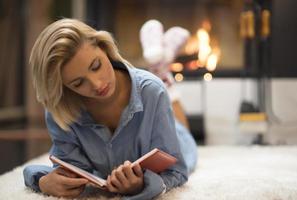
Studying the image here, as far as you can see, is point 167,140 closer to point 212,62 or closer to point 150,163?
point 150,163

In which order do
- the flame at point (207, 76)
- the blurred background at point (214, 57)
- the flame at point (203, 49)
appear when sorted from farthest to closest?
1. the flame at point (203, 49)
2. the flame at point (207, 76)
3. the blurred background at point (214, 57)

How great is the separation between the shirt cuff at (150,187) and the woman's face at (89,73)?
0.20 m

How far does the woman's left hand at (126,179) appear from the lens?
87 cm

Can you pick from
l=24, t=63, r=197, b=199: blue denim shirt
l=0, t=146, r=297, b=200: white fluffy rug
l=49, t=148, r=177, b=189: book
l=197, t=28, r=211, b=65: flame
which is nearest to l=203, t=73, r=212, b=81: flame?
l=197, t=28, r=211, b=65: flame

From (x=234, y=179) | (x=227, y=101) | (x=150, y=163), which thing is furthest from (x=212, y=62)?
(x=150, y=163)

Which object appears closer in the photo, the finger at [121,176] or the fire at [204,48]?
the finger at [121,176]

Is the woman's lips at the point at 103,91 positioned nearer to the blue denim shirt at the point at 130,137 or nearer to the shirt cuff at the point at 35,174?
the blue denim shirt at the point at 130,137

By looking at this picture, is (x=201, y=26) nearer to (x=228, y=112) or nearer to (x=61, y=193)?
(x=228, y=112)

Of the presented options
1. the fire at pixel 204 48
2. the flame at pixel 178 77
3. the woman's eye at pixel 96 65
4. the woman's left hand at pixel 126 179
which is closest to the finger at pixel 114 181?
the woman's left hand at pixel 126 179

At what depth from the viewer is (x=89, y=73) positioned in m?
0.90

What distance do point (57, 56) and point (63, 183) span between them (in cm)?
28

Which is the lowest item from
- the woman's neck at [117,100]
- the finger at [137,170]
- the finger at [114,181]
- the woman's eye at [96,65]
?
the finger at [114,181]

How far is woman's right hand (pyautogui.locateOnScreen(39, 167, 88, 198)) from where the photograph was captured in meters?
0.92

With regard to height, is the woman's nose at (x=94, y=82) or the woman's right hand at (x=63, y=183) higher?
the woman's nose at (x=94, y=82)
